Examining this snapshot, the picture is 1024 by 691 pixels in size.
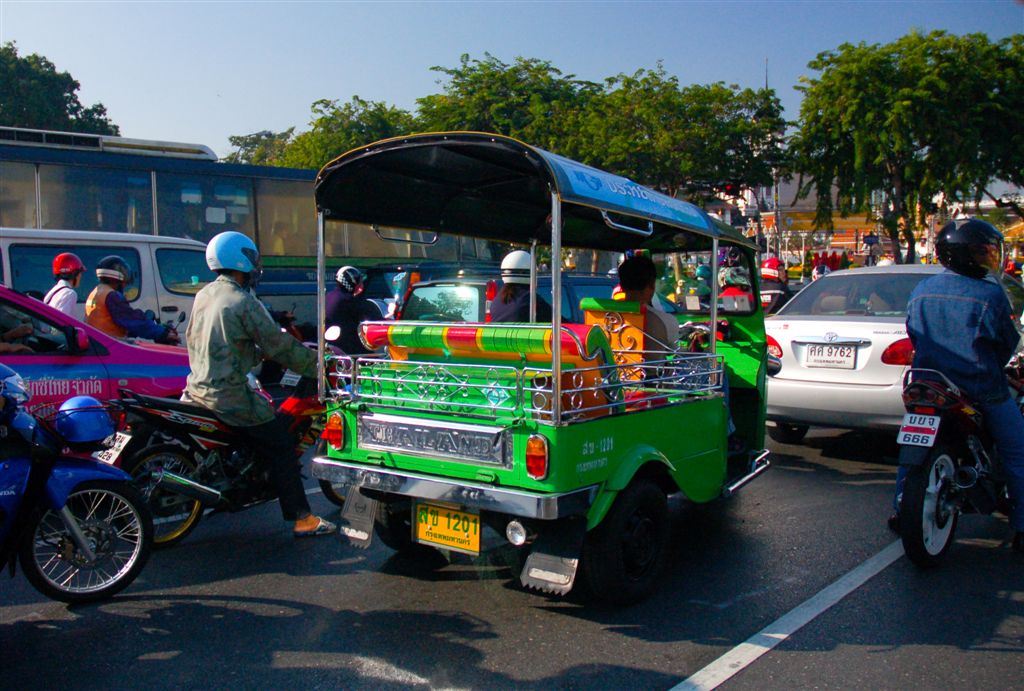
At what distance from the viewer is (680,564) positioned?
4691 mm

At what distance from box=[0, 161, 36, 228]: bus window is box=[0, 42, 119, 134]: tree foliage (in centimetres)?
2971

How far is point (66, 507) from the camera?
3928mm

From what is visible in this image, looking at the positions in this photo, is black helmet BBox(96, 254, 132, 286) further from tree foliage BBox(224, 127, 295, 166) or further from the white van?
tree foliage BBox(224, 127, 295, 166)

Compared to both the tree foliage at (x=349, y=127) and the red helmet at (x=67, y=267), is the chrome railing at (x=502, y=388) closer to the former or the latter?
the red helmet at (x=67, y=267)

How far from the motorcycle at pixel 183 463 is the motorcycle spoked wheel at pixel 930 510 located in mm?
3335

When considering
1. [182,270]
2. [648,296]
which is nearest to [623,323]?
[648,296]

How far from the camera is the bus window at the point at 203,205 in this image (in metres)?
12.4

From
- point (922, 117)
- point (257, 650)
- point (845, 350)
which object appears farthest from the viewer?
point (922, 117)

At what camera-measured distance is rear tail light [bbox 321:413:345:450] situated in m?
4.30

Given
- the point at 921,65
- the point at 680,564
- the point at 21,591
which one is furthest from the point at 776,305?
the point at 921,65

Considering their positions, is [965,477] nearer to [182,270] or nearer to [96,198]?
[182,270]

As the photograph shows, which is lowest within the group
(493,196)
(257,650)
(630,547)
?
(257,650)

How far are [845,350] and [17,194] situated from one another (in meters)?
10.3

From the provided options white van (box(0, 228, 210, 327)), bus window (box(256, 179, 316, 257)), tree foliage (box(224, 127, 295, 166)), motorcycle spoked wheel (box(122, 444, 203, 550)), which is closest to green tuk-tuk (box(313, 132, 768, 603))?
motorcycle spoked wheel (box(122, 444, 203, 550))
